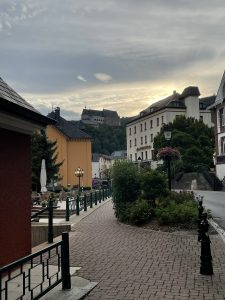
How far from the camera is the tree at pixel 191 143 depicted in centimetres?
4861

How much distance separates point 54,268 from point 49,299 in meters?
0.48

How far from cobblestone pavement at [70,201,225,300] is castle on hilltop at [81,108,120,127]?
17623cm

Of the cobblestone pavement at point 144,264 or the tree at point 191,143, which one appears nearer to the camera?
the cobblestone pavement at point 144,264

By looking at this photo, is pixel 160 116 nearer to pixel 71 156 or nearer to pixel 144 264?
pixel 71 156

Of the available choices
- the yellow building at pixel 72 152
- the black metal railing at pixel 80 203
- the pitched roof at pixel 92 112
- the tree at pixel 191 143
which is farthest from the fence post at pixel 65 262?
the pitched roof at pixel 92 112

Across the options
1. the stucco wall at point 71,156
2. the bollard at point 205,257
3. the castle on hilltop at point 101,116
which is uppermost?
the castle on hilltop at point 101,116

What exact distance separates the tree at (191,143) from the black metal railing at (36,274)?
40163 millimetres

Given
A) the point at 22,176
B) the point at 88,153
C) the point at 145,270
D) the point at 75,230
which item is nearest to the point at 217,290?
the point at 145,270

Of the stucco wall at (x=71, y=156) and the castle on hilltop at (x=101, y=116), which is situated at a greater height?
the castle on hilltop at (x=101, y=116)

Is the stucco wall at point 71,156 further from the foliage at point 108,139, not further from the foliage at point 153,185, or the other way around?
the foliage at point 108,139

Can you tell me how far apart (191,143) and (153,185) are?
128ft

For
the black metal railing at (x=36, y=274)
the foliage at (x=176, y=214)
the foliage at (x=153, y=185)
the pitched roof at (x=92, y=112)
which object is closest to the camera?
the black metal railing at (x=36, y=274)

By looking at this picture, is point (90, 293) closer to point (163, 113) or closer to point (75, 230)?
point (75, 230)

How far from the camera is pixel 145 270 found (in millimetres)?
7992
